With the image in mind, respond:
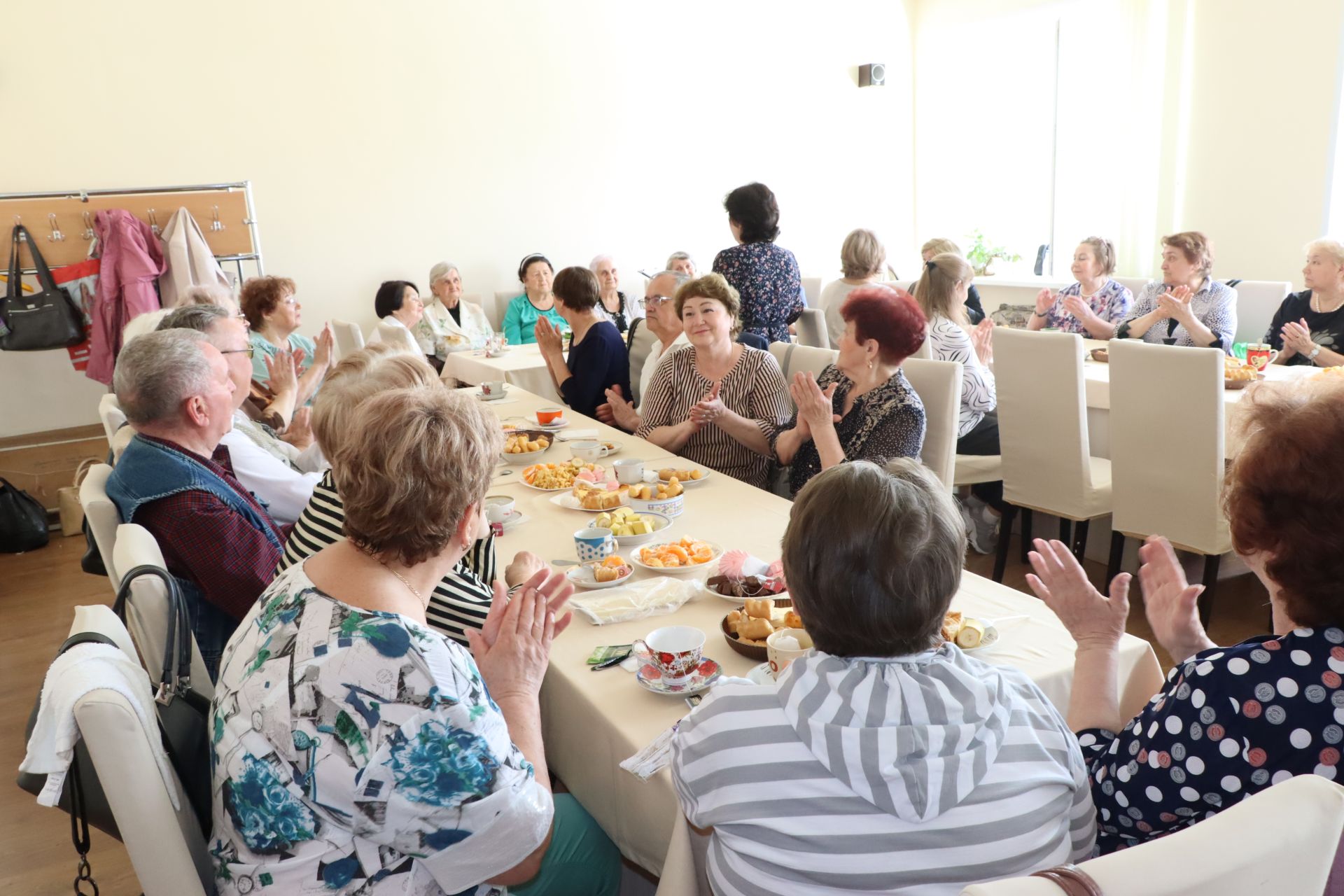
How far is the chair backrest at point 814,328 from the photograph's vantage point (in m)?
5.16

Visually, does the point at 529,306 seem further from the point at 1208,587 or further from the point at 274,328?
the point at 1208,587

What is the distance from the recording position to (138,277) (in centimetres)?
504

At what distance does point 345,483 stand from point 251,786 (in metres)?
0.39

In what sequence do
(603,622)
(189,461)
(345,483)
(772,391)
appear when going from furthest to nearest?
(772,391)
(189,461)
(603,622)
(345,483)

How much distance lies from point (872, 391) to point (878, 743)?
1772mm

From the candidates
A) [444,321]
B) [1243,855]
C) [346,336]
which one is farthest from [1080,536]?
[444,321]

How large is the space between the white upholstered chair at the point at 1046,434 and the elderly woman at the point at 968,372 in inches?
4.5

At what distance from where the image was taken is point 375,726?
3.60ft

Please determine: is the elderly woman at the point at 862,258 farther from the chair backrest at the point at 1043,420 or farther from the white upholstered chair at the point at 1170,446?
the white upholstered chair at the point at 1170,446

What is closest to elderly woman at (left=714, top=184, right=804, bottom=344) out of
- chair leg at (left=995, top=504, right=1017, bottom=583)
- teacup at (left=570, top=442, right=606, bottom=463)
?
chair leg at (left=995, top=504, right=1017, bottom=583)

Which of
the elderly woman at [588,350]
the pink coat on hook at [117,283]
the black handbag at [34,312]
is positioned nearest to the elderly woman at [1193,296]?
the elderly woman at [588,350]

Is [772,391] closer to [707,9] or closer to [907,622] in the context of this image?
[907,622]

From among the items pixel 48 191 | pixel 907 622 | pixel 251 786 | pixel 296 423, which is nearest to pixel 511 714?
pixel 251 786

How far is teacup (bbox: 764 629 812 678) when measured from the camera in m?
1.40
